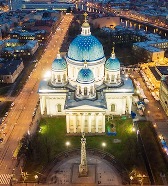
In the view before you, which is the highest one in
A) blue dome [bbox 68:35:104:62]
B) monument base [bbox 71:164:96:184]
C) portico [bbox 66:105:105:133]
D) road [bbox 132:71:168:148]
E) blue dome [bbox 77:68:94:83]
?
blue dome [bbox 68:35:104:62]

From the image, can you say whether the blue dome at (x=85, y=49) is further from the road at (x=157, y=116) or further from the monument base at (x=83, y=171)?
the monument base at (x=83, y=171)

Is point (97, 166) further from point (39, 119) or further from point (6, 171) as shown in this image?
point (39, 119)

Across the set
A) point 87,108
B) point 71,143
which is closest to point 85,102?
point 87,108

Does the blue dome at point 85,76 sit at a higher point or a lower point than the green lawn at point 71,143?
higher

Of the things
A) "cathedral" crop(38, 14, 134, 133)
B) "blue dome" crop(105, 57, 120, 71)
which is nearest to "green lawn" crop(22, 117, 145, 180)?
"cathedral" crop(38, 14, 134, 133)

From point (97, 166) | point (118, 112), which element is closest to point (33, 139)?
point (97, 166)

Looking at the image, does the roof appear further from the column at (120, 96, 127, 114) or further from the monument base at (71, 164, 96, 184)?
the monument base at (71, 164, 96, 184)

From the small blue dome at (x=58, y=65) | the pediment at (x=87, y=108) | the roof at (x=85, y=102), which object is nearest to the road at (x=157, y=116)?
the roof at (x=85, y=102)

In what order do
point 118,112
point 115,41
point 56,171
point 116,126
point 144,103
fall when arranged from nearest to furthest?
point 56,171 < point 116,126 < point 118,112 < point 144,103 < point 115,41
